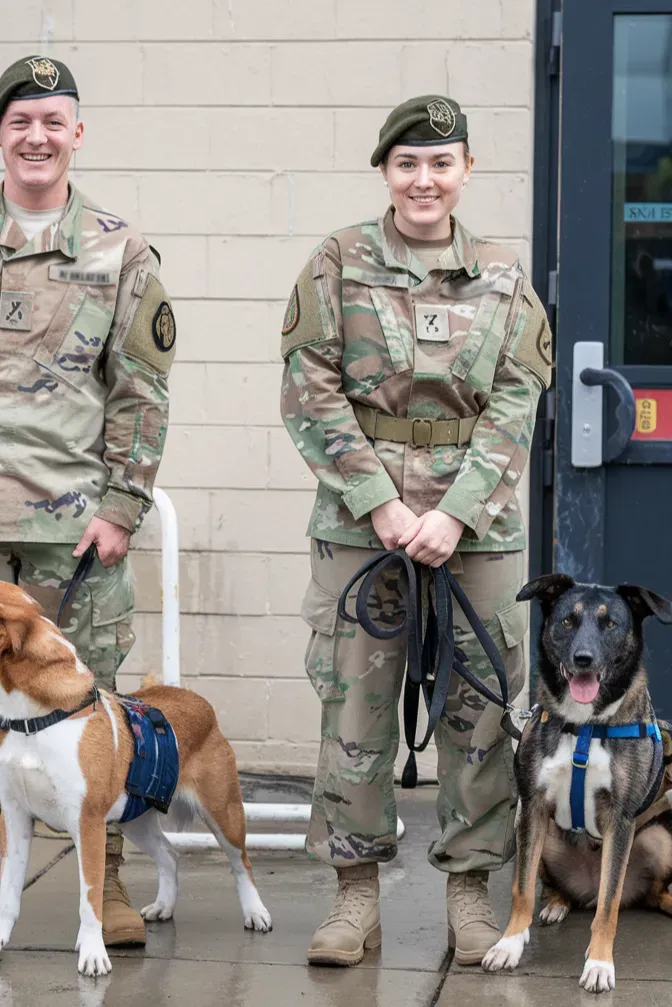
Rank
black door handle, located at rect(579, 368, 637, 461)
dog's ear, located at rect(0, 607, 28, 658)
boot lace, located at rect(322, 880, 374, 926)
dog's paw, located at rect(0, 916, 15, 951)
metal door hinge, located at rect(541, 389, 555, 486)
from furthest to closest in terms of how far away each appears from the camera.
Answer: metal door hinge, located at rect(541, 389, 555, 486) < black door handle, located at rect(579, 368, 637, 461) < boot lace, located at rect(322, 880, 374, 926) < dog's paw, located at rect(0, 916, 15, 951) < dog's ear, located at rect(0, 607, 28, 658)

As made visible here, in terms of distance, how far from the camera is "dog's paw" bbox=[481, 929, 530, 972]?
345 cm

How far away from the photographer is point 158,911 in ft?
12.7

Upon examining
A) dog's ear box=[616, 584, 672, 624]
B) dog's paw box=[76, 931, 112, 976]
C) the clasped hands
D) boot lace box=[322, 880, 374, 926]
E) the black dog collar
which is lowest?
dog's paw box=[76, 931, 112, 976]

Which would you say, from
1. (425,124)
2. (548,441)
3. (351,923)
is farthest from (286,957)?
(548,441)

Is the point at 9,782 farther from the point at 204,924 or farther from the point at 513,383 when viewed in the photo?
the point at 513,383

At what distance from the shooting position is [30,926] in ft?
12.5

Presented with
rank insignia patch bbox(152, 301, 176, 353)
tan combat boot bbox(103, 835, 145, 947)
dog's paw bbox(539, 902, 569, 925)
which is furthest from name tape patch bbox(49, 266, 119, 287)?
dog's paw bbox(539, 902, 569, 925)

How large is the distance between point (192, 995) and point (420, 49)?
344 centimetres

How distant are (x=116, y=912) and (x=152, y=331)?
1554mm

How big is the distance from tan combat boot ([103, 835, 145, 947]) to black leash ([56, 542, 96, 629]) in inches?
27.3

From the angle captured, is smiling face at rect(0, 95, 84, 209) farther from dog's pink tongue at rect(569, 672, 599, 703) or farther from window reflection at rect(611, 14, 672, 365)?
window reflection at rect(611, 14, 672, 365)

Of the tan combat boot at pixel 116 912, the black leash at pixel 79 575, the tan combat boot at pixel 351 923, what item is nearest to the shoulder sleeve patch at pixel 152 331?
the black leash at pixel 79 575

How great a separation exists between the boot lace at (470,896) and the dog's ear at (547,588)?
750 millimetres

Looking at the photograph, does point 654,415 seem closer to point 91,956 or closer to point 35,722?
point 35,722
